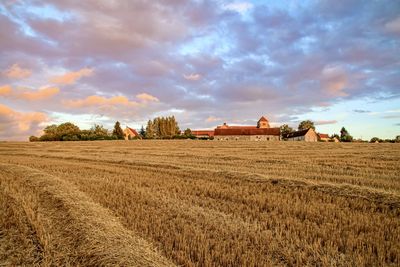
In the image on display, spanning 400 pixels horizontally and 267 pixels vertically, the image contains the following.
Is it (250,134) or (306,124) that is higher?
(306,124)

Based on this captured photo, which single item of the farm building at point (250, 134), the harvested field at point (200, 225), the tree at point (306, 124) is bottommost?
the harvested field at point (200, 225)

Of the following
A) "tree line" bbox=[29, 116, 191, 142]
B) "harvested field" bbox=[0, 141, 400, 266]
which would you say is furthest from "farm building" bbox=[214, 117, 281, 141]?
"harvested field" bbox=[0, 141, 400, 266]

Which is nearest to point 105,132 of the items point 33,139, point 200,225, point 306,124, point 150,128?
point 150,128

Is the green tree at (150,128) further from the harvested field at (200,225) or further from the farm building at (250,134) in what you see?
the harvested field at (200,225)

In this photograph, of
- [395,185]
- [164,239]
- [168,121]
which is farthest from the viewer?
[168,121]

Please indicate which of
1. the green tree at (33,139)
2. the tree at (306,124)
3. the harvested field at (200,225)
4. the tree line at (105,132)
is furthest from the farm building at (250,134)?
the harvested field at (200,225)

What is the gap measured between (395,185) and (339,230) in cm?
620

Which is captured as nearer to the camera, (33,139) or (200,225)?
(200,225)

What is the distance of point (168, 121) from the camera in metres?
109

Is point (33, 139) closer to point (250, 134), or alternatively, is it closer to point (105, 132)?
point (105, 132)

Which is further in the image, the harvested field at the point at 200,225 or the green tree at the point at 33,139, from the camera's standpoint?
the green tree at the point at 33,139

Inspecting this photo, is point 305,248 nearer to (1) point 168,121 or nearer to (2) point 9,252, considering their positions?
Answer: (2) point 9,252

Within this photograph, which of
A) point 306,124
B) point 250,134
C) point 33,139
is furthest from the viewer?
point 306,124

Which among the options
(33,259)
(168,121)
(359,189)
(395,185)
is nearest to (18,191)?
(33,259)
